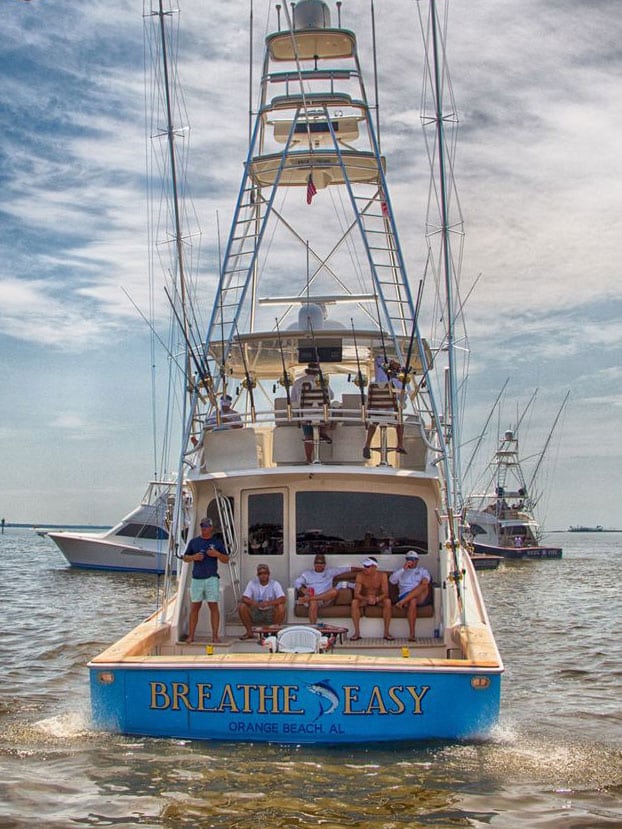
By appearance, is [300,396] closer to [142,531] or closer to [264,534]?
[264,534]

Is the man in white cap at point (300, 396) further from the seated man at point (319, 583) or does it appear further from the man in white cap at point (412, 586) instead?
the man in white cap at point (412, 586)

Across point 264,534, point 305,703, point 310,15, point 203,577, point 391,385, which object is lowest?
point 305,703

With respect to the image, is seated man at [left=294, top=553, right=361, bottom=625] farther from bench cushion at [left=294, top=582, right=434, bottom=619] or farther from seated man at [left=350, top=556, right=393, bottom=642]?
seated man at [left=350, top=556, right=393, bottom=642]

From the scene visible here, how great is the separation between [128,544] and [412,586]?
1151 inches

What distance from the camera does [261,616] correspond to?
12547mm

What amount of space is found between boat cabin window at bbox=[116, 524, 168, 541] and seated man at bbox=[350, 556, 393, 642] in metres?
28.3

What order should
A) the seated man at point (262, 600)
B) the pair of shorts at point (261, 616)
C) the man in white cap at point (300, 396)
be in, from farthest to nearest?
the man in white cap at point (300, 396), the pair of shorts at point (261, 616), the seated man at point (262, 600)

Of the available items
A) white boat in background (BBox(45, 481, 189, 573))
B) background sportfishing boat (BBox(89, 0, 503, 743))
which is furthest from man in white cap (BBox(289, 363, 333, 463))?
white boat in background (BBox(45, 481, 189, 573))

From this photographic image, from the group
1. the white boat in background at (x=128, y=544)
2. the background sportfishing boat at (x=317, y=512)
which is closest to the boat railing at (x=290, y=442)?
the background sportfishing boat at (x=317, y=512)

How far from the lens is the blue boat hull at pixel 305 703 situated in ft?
30.7

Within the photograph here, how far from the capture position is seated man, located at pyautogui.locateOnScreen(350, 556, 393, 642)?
12031 mm

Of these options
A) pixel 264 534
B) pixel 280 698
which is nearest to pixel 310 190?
pixel 264 534

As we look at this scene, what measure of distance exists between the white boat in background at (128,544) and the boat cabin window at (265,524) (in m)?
26.2

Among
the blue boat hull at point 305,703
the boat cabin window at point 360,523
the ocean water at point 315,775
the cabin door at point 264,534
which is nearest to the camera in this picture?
the ocean water at point 315,775
